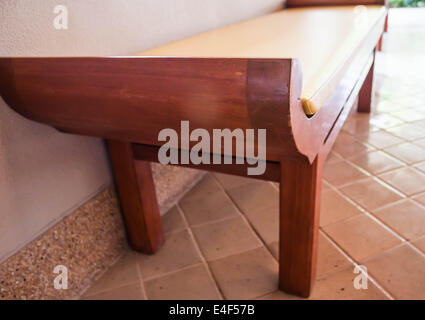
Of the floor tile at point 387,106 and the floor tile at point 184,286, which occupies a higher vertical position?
the floor tile at point 387,106

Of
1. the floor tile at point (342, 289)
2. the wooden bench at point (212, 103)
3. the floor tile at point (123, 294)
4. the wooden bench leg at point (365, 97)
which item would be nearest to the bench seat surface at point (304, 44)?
the wooden bench at point (212, 103)

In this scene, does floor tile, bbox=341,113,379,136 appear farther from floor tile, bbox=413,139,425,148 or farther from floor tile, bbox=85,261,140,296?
floor tile, bbox=85,261,140,296

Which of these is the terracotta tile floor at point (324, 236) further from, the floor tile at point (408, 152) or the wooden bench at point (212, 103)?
the wooden bench at point (212, 103)

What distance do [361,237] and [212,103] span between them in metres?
1.08

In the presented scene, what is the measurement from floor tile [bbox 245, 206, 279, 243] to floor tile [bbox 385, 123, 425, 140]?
1195mm

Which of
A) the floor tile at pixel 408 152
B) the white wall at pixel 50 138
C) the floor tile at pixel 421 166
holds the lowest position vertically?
the floor tile at pixel 421 166

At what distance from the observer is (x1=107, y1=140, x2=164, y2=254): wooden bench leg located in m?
1.32

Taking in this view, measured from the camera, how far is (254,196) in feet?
6.16

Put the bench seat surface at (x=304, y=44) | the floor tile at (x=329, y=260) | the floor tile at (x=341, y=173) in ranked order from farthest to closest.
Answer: the floor tile at (x=341, y=173) < the floor tile at (x=329, y=260) < the bench seat surface at (x=304, y=44)

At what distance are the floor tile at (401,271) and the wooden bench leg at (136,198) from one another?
87 centimetres

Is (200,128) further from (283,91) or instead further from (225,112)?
(283,91)

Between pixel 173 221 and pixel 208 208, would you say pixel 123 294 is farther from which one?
pixel 208 208

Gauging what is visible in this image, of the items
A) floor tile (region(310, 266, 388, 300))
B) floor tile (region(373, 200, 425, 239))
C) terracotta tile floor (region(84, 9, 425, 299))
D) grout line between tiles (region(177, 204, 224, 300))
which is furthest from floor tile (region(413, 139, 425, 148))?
grout line between tiles (region(177, 204, 224, 300))

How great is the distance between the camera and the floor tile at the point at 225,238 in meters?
1.51
